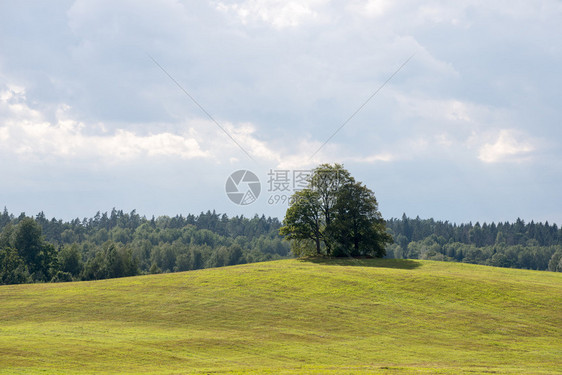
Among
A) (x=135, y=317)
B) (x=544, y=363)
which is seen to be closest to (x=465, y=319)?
(x=544, y=363)

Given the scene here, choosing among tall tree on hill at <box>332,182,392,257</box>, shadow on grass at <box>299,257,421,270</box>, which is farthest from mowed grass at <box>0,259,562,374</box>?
tall tree on hill at <box>332,182,392,257</box>

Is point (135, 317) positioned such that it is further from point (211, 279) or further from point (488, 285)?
point (488, 285)

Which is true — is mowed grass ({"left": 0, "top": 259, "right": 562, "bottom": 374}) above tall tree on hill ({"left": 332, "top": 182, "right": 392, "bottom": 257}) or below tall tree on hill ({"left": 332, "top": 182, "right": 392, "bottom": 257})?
below

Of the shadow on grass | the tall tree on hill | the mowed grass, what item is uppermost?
the tall tree on hill

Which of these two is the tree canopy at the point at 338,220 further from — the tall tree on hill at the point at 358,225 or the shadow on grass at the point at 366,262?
the shadow on grass at the point at 366,262

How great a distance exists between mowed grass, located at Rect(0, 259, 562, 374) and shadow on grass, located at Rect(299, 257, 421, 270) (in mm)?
13191

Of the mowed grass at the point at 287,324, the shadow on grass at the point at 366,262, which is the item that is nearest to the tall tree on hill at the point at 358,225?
the shadow on grass at the point at 366,262

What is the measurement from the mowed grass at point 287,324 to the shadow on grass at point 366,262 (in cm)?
1319

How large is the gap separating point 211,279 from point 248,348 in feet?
94.0

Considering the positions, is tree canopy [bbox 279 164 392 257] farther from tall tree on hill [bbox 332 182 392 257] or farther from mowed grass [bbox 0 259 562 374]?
mowed grass [bbox 0 259 562 374]

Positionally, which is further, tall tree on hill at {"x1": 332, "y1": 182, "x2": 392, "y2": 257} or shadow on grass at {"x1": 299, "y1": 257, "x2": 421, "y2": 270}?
tall tree on hill at {"x1": 332, "y1": 182, "x2": 392, "y2": 257}

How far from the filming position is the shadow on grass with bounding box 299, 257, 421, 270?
261 feet

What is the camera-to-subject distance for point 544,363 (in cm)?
3225

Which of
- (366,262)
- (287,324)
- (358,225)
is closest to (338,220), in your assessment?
(358,225)
